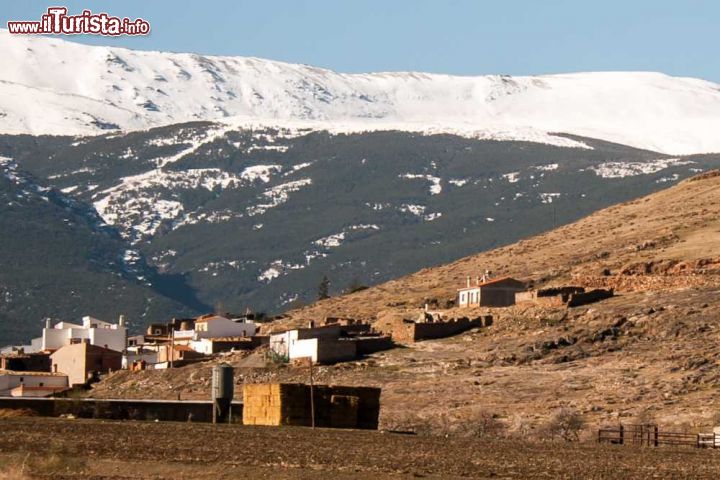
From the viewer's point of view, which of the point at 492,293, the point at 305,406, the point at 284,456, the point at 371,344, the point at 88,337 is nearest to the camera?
the point at 284,456

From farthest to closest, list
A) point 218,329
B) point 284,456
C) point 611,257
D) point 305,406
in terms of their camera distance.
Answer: point 218,329 → point 611,257 → point 305,406 → point 284,456

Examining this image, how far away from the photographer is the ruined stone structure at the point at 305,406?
5388 centimetres

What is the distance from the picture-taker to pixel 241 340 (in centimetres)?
9881

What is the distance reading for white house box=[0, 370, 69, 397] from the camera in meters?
84.1

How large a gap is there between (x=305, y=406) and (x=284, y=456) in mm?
11345

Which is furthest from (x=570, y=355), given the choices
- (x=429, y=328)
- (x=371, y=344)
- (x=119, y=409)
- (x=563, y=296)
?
(x=119, y=409)

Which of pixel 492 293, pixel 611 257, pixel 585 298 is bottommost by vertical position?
pixel 585 298

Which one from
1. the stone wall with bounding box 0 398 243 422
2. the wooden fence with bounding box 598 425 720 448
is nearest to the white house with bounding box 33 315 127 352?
the stone wall with bounding box 0 398 243 422

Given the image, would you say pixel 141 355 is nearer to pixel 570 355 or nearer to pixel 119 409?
pixel 570 355

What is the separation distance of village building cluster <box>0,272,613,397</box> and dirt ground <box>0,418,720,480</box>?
35.2m

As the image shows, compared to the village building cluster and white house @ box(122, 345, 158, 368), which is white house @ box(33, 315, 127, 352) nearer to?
the village building cluster

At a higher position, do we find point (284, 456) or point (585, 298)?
point (585, 298)

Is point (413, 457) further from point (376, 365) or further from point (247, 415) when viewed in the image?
point (376, 365)

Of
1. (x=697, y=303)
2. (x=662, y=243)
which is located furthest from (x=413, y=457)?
(x=662, y=243)
